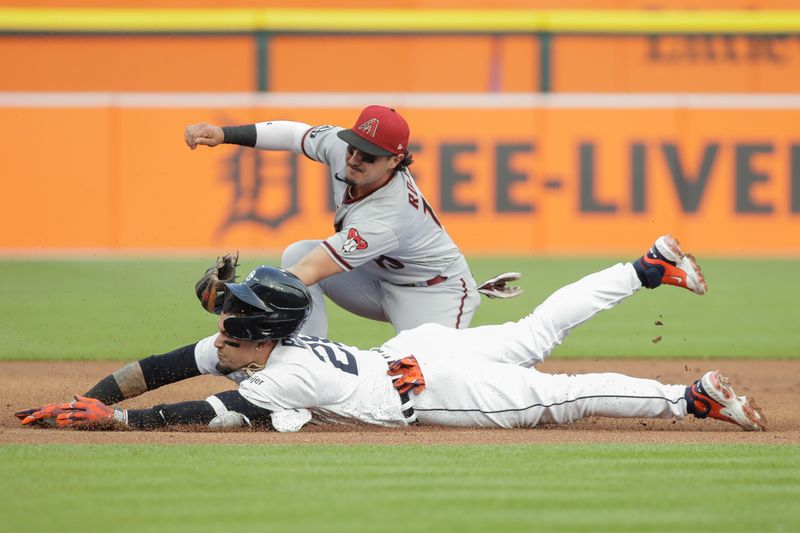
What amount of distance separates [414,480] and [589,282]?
1908mm

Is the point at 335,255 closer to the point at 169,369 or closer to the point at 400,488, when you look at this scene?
the point at 169,369

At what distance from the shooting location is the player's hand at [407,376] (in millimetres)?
5816

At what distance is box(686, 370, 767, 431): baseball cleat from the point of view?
228 inches

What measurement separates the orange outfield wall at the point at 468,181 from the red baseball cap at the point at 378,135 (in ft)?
28.1

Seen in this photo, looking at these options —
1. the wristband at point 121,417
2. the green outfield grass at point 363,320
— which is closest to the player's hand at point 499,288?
the green outfield grass at point 363,320

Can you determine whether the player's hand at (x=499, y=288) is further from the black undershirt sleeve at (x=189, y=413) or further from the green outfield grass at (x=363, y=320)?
the green outfield grass at (x=363, y=320)

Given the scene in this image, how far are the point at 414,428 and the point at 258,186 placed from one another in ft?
31.3

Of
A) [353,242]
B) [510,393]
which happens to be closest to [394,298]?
[353,242]

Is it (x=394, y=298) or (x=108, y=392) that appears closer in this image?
(x=108, y=392)

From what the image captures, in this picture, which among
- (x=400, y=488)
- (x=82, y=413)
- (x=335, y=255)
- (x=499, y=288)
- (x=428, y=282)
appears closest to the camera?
(x=400, y=488)

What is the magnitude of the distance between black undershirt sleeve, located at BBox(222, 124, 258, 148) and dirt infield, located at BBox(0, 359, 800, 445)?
1.40 metres

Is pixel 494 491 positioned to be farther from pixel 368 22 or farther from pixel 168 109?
pixel 368 22

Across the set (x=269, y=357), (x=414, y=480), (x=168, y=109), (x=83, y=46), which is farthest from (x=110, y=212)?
(x=414, y=480)

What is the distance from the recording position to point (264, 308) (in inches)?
220
